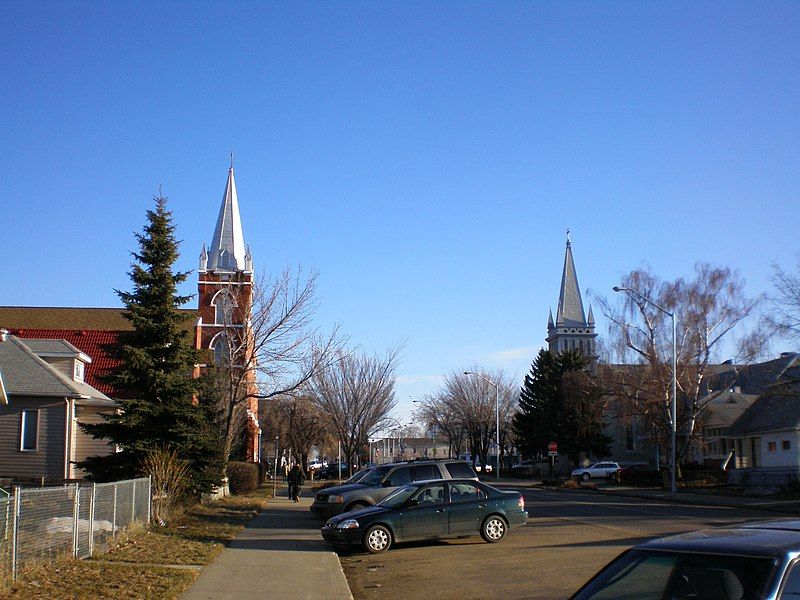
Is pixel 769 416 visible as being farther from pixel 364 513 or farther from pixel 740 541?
pixel 740 541

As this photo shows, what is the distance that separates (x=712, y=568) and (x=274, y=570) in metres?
10.5

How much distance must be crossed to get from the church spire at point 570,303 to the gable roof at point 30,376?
82851mm

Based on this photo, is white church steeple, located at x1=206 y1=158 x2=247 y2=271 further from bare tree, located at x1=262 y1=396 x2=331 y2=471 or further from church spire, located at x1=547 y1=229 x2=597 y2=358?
church spire, located at x1=547 y1=229 x2=597 y2=358

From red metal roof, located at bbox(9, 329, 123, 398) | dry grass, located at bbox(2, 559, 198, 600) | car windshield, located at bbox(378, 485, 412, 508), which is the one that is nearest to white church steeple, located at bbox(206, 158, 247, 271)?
red metal roof, located at bbox(9, 329, 123, 398)

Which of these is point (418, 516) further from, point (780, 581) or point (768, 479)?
point (768, 479)

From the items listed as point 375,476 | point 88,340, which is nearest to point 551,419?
point 88,340

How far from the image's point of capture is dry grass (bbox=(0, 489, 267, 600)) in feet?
36.7

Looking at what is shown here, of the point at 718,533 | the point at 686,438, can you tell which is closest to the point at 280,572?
the point at 718,533

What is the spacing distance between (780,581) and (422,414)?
94.1m

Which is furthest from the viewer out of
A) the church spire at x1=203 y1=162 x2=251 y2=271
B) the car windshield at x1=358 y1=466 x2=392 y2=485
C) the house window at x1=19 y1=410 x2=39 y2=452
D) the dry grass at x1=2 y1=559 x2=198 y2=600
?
the church spire at x1=203 y1=162 x2=251 y2=271

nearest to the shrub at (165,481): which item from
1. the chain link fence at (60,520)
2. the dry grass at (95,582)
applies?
the chain link fence at (60,520)

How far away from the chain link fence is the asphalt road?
14.5 ft

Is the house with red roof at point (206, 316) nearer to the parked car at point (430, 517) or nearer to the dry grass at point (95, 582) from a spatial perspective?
the parked car at point (430, 517)

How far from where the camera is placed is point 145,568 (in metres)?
13.7
